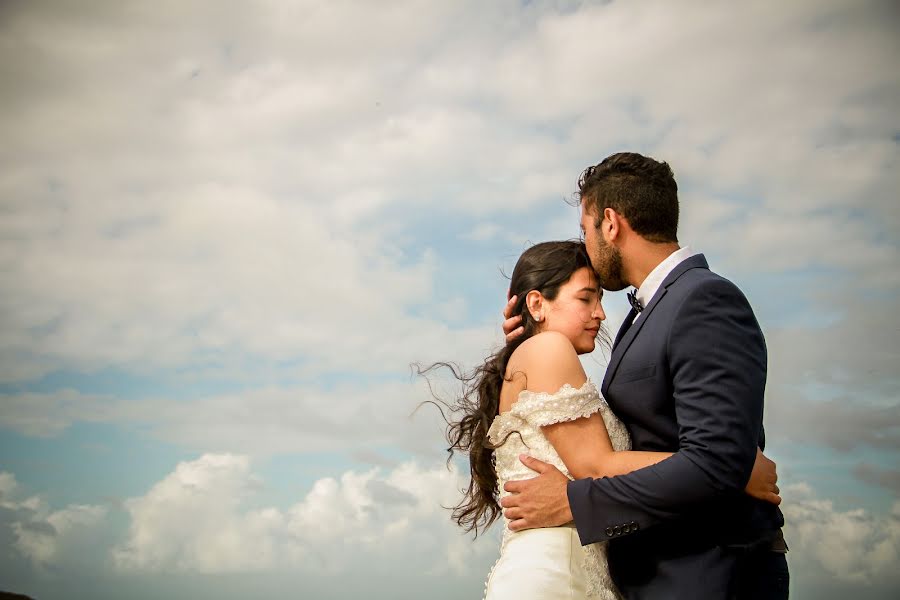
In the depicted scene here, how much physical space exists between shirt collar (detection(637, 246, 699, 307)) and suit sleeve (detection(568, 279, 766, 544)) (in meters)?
0.63

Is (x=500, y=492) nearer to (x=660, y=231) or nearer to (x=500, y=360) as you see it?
(x=500, y=360)

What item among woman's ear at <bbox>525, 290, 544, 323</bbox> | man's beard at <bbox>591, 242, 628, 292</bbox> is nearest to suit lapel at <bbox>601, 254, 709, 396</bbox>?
man's beard at <bbox>591, 242, 628, 292</bbox>

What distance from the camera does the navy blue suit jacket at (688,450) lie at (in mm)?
4285

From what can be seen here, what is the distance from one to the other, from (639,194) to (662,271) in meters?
0.61

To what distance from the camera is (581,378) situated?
512cm

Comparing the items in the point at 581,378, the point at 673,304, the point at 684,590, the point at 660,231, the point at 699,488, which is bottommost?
the point at 684,590

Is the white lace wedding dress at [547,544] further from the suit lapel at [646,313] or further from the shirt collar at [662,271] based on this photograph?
the shirt collar at [662,271]

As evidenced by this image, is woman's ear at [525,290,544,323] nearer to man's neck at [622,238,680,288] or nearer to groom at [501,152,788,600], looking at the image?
man's neck at [622,238,680,288]

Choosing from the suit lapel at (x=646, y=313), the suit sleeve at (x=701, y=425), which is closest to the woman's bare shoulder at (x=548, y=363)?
the suit lapel at (x=646, y=313)

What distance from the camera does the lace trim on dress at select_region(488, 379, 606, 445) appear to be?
4895 millimetres

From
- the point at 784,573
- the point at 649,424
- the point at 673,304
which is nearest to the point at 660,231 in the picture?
the point at 673,304

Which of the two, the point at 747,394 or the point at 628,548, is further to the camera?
the point at 628,548

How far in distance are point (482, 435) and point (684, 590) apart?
1836mm

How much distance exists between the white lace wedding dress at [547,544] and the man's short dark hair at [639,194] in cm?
128
